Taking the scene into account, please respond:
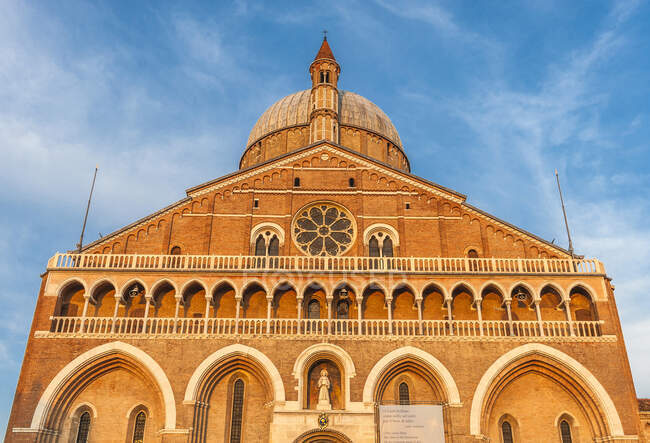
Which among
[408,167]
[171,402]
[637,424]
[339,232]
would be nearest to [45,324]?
[171,402]

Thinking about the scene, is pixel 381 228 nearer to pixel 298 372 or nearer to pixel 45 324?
pixel 298 372

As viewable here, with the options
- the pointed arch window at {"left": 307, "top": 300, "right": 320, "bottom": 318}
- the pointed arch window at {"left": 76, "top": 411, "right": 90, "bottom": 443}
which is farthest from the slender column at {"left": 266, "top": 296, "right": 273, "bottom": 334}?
the pointed arch window at {"left": 76, "top": 411, "right": 90, "bottom": 443}

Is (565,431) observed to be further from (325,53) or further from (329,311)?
(325,53)

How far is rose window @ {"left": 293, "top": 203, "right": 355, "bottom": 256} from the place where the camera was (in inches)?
1123

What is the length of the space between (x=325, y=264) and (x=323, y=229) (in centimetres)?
317

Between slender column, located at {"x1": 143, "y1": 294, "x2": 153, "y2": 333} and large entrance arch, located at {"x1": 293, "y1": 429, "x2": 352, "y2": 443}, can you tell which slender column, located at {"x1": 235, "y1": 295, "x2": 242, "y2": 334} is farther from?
large entrance arch, located at {"x1": 293, "y1": 429, "x2": 352, "y2": 443}

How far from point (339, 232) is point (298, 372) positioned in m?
7.65

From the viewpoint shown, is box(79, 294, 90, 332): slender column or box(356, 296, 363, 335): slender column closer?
box(79, 294, 90, 332): slender column

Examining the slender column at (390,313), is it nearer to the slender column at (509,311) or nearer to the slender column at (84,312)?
the slender column at (509,311)

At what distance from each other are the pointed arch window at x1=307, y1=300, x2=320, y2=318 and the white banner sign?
5.28m

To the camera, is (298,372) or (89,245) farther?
(89,245)

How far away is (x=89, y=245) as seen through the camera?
27328mm

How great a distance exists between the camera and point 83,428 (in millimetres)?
24609

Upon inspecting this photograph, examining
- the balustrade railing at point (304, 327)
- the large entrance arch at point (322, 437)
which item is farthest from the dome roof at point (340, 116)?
the large entrance arch at point (322, 437)
